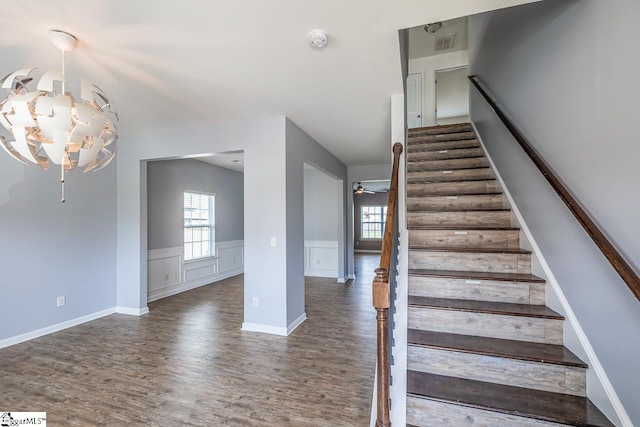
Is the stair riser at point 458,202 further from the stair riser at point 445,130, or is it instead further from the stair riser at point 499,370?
the stair riser at point 445,130

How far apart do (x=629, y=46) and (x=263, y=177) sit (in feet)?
10.3

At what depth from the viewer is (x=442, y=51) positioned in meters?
5.54

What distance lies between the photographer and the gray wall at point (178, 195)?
5.07 m

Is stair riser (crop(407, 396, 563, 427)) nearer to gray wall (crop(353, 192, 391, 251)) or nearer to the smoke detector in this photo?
the smoke detector

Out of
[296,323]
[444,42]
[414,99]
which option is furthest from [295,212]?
[444,42]

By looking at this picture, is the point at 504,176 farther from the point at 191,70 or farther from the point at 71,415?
the point at 71,415

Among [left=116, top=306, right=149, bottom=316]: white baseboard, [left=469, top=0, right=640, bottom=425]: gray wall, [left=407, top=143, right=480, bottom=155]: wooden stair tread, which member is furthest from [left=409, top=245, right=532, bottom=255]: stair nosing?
[left=116, top=306, right=149, bottom=316]: white baseboard

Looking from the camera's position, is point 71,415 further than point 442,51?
No

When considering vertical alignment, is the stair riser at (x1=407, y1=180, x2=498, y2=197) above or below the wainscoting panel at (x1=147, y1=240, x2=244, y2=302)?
above

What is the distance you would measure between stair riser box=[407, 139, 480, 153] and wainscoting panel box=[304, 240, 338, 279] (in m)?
3.18

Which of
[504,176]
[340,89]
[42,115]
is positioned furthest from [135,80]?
[504,176]

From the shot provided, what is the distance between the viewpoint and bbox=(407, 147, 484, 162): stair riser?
3.83 metres

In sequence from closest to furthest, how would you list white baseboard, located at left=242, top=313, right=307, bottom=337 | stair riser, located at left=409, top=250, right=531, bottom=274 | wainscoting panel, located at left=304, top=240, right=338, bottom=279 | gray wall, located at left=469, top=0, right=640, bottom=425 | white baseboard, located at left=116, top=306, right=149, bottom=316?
gray wall, located at left=469, top=0, right=640, bottom=425 → stair riser, located at left=409, top=250, right=531, bottom=274 → white baseboard, located at left=242, top=313, right=307, bottom=337 → white baseboard, located at left=116, top=306, right=149, bottom=316 → wainscoting panel, located at left=304, top=240, right=338, bottom=279

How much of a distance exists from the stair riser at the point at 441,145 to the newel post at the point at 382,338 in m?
3.47
